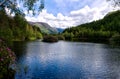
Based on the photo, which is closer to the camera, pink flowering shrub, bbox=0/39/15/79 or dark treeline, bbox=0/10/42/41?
dark treeline, bbox=0/10/42/41

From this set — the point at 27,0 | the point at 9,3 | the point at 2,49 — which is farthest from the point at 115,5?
the point at 2,49

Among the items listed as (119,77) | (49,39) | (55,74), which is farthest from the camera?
(49,39)

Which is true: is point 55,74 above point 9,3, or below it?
below

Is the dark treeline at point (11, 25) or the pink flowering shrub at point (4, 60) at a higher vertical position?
the dark treeline at point (11, 25)

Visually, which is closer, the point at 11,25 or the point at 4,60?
the point at 11,25

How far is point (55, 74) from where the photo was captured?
3728cm

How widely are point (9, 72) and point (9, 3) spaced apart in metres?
10.3

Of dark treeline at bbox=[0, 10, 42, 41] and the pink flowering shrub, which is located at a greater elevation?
dark treeline at bbox=[0, 10, 42, 41]

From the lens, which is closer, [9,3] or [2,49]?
[9,3]

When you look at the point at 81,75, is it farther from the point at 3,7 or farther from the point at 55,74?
the point at 3,7

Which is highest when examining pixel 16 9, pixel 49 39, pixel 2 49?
pixel 16 9

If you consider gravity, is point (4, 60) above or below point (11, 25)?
below

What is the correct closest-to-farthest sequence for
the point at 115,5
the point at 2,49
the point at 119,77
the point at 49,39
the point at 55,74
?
1. the point at 115,5
2. the point at 2,49
3. the point at 119,77
4. the point at 55,74
5. the point at 49,39

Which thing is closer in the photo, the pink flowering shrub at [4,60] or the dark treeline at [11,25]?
the dark treeline at [11,25]
